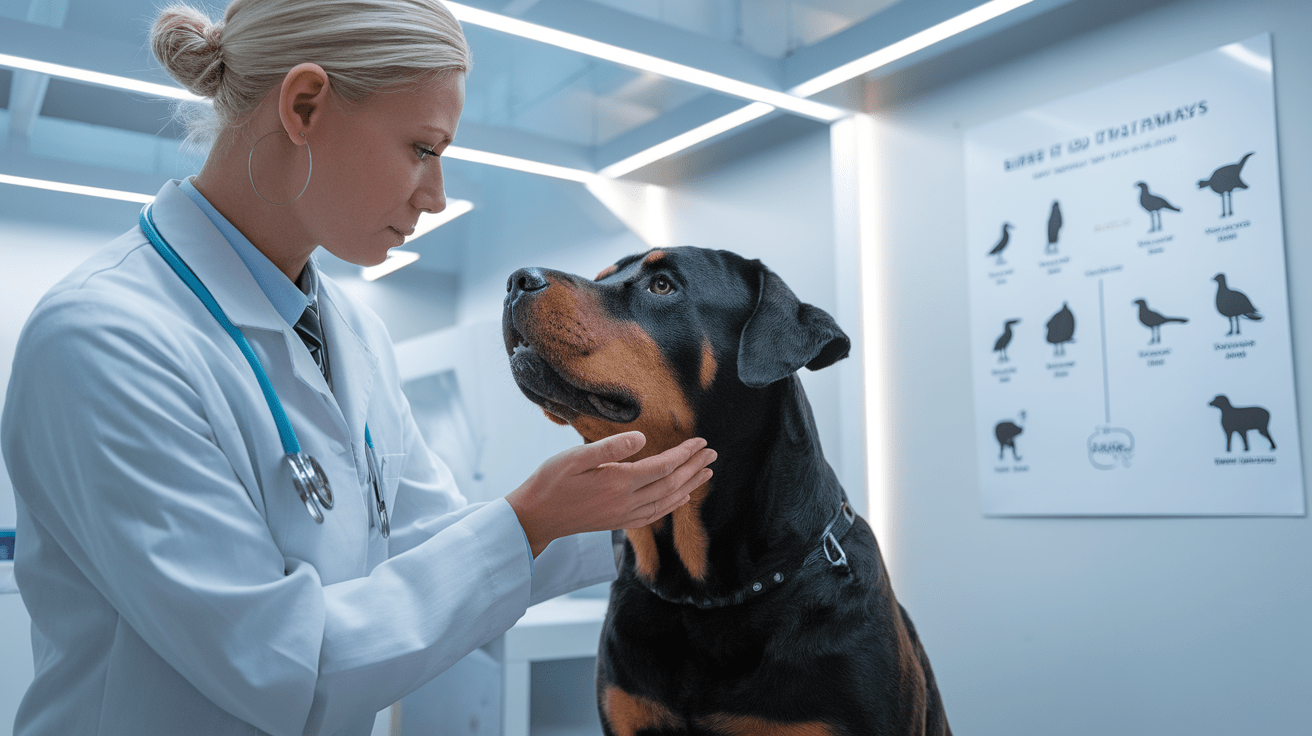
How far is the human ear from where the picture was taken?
942 mm

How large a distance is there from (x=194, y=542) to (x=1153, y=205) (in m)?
2.13

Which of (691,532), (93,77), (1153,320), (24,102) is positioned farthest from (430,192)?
(1153,320)

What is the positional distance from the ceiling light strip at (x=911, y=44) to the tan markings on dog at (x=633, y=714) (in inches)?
69.1

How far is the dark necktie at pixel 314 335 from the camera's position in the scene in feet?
3.85

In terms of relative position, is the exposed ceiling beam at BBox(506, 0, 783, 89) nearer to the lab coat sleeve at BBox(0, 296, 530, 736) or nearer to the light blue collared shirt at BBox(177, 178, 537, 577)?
the light blue collared shirt at BBox(177, 178, 537, 577)

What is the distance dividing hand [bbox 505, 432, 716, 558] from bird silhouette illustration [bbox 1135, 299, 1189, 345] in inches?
60.9

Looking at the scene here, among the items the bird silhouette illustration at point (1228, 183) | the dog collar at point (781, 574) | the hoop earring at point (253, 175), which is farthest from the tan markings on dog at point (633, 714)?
the bird silhouette illustration at point (1228, 183)

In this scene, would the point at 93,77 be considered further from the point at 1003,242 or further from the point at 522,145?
the point at 1003,242

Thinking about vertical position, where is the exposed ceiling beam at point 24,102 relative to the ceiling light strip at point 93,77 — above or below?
below

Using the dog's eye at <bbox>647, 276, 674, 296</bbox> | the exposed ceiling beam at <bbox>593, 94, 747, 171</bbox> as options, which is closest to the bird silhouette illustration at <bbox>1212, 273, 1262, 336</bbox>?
the exposed ceiling beam at <bbox>593, 94, 747, 171</bbox>

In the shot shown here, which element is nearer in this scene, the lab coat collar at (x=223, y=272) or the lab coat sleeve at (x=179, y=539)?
the lab coat sleeve at (x=179, y=539)

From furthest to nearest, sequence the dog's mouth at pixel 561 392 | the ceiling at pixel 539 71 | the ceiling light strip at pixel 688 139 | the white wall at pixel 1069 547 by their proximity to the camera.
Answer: the ceiling light strip at pixel 688 139, the ceiling at pixel 539 71, the white wall at pixel 1069 547, the dog's mouth at pixel 561 392

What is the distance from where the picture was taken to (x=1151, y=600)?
2.03 m

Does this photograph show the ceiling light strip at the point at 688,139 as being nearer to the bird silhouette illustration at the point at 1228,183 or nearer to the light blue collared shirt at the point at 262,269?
the bird silhouette illustration at the point at 1228,183
